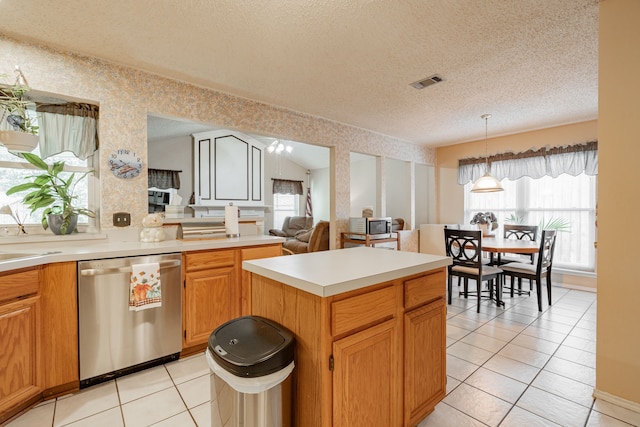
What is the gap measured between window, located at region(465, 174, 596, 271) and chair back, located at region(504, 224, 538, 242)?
27.2 inches

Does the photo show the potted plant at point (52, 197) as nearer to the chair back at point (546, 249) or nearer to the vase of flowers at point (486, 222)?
the chair back at point (546, 249)

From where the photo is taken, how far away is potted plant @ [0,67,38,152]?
1.93 m

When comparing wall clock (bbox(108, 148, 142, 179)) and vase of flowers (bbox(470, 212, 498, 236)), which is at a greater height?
wall clock (bbox(108, 148, 142, 179))

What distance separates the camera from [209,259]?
239 cm

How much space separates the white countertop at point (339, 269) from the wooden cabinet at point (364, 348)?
0.05m

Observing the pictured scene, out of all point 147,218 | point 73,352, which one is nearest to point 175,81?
point 147,218

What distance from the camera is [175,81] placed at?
2805 millimetres

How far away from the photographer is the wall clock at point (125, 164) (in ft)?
8.11

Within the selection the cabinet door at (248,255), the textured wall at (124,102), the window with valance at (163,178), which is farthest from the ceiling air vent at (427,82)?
the window with valance at (163,178)

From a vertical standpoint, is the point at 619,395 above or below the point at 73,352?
below

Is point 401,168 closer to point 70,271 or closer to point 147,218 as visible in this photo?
point 147,218

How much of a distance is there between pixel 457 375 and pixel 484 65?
264 cm

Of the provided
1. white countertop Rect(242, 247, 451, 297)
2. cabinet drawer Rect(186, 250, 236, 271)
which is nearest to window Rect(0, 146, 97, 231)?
cabinet drawer Rect(186, 250, 236, 271)

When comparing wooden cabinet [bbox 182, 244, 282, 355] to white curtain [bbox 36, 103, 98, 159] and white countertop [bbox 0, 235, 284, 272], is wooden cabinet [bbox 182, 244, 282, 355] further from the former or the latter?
white curtain [bbox 36, 103, 98, 159]
